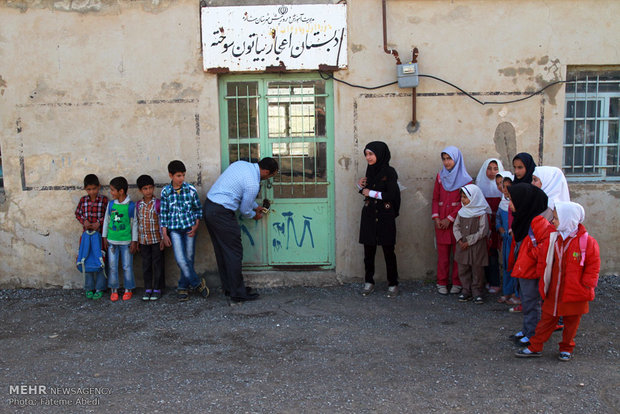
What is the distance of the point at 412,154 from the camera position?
606 cm

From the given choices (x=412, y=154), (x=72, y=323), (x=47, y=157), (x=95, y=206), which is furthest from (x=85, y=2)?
(x=412, y=154)

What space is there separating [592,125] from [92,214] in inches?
230

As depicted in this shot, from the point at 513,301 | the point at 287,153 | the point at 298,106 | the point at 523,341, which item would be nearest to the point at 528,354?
the point at 523,341

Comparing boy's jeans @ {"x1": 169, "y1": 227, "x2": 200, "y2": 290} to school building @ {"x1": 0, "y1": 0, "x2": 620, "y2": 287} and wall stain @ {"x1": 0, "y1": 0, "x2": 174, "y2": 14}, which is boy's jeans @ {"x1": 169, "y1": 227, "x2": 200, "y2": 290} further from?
wall stain @ {"x1": 0, "y1": 0, "x2": 174, "y2": 14}

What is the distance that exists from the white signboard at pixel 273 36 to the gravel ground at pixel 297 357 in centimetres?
261

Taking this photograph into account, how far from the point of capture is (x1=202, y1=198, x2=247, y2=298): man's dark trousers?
18.1ft

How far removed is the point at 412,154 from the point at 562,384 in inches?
120

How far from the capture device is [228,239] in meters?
5.55

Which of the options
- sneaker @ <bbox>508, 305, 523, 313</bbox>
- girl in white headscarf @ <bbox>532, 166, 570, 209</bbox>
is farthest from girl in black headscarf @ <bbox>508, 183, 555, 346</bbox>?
sneaker @ <bbox>508, 305, 523, 313</bbox>

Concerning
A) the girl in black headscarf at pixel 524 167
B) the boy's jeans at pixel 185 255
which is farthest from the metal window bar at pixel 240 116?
the girl in black headscarf at pixel 524 167

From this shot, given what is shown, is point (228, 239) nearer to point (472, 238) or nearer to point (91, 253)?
point (91, 253)

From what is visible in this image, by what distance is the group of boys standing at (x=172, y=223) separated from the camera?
552 centimetres

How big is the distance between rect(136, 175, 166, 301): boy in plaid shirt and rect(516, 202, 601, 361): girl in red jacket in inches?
152

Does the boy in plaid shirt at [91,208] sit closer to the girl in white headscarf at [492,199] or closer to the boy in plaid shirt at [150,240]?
the boy in plaid shirt at [150,240]
